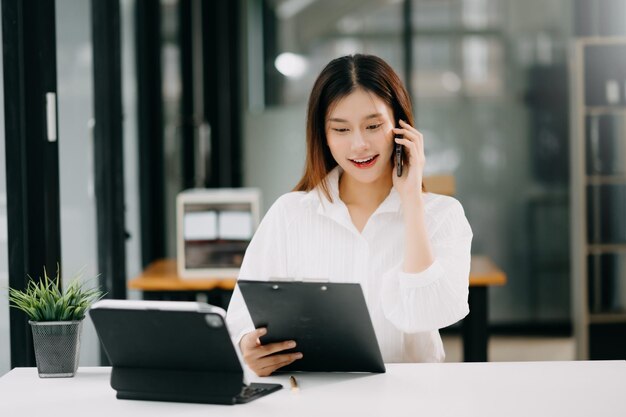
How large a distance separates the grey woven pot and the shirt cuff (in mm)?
789

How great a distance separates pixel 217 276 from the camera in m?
4.35

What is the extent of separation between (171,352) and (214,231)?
2.48 metres

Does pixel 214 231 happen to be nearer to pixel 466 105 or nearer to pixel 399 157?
pixel 399 157

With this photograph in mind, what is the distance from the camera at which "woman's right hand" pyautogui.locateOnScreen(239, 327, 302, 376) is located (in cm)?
206

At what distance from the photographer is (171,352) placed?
1.89 meters

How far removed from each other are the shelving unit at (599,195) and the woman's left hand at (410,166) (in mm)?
3765

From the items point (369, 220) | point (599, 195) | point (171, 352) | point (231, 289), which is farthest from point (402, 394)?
point (599, 195)

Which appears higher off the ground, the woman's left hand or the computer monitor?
the woman's left hand

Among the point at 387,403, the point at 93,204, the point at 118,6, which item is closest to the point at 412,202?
the point at 387,403

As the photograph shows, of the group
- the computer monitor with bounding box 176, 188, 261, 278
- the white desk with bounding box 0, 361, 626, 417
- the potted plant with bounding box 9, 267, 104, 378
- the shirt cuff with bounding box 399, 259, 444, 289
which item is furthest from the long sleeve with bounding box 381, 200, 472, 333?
the computer monitor with bounding box 176, 188, 261, 278

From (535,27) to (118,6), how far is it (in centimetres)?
362

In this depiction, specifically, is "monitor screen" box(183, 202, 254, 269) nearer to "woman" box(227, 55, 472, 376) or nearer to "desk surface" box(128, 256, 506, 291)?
"desk surface" box(128, 256, 506, 291)

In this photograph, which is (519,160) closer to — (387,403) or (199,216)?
(199,216)

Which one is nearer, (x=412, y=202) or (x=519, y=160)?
(x=412, y=202)
